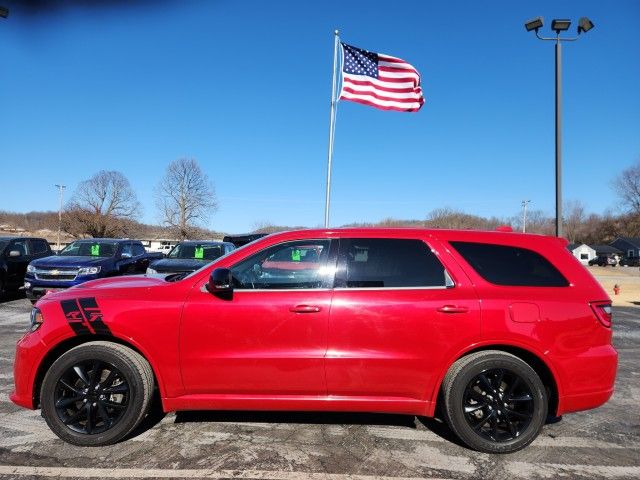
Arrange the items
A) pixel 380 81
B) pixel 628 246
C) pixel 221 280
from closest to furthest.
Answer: pixel 221 280
pixel 380 81
pixel 628 246

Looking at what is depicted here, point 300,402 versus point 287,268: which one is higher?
point 287,268

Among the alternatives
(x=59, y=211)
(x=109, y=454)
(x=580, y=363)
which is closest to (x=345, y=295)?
(x=580, y=363)

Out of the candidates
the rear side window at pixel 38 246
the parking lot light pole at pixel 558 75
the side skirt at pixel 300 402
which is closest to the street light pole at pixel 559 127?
the parking lot light pole at pixel 558 75

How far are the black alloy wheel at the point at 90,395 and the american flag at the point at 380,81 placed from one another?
36.7 feet

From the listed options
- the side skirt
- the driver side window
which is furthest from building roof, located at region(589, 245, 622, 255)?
the driver side window

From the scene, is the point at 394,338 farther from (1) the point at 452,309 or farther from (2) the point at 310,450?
(2) the point at 310,450

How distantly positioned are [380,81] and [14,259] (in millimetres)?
11100

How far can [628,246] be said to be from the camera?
92.4 m

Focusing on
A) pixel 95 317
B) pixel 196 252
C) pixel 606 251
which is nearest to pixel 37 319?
pixel 95 317

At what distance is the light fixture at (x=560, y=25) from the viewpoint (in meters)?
10.8

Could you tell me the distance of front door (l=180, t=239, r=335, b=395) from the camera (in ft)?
11.6

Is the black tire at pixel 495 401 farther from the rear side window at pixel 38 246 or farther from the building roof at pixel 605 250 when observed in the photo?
the building roof at pixel 605 250

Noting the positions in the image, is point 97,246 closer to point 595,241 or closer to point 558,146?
point 558,146

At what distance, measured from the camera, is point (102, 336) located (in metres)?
3.70
